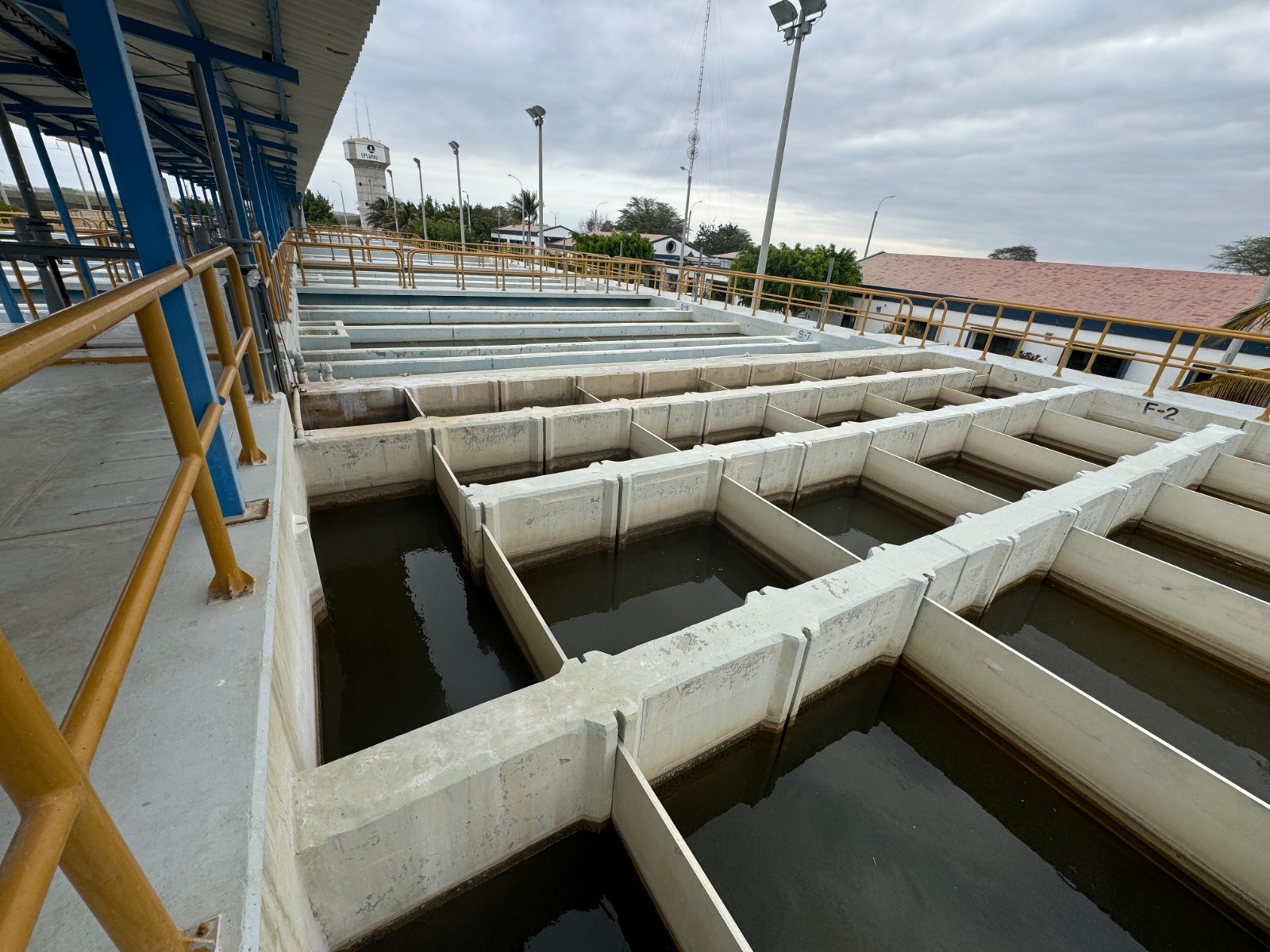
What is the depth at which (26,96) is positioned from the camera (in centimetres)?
885

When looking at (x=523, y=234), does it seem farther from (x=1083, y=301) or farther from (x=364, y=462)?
(x=364, y=462)

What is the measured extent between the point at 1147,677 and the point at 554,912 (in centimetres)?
558

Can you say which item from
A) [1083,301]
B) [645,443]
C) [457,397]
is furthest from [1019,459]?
[1083,301]

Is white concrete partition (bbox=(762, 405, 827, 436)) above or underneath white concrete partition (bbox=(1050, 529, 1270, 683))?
above

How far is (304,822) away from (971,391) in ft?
43.1

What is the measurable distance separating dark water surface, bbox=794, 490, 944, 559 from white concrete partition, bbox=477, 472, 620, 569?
2.86 meters

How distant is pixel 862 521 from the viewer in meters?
7.40

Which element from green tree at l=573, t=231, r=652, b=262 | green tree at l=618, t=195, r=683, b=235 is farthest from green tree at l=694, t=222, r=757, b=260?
green tree at l=573, t=231, r=652, b=262

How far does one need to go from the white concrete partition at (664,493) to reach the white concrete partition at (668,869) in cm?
315

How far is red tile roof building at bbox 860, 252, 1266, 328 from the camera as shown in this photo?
21.6 m

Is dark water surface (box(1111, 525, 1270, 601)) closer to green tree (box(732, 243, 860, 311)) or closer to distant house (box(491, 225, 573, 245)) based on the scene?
green tree (box(732, 243, 860, 311))

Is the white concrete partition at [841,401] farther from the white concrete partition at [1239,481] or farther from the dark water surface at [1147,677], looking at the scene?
the white concrete partition at [1239,481]

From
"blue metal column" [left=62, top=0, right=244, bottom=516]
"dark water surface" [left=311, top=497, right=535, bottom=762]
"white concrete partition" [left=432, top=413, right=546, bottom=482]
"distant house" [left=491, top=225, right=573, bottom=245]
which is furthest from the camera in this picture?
"distant house" [left=491, top=225, right=573, bottom=245]

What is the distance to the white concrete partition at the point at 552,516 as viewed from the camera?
5191mm
